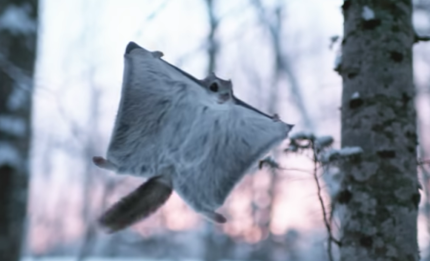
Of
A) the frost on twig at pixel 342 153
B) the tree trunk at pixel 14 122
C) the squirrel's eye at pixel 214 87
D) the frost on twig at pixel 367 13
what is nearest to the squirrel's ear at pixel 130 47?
the squirrel's eye at pixel 214 87

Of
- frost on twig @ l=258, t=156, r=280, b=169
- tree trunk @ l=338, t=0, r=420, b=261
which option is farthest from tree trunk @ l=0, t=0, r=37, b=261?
tree trunk @ l=338, t=0, r=420, b=261

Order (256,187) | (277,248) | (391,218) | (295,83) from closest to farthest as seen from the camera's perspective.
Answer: (391,218), (295,83), (277,248), (256,187)

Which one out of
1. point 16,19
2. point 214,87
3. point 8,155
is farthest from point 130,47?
point 16,19

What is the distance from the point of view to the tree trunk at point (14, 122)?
2721 mm

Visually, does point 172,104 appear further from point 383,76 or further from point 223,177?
point 383,76

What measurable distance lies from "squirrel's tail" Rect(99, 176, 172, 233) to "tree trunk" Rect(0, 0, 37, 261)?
7.64 ft

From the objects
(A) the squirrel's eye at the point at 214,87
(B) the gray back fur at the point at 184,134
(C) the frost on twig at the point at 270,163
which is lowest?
(B) the gray back fur at the point at 184,134

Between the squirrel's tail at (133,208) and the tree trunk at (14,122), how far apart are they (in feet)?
7.64

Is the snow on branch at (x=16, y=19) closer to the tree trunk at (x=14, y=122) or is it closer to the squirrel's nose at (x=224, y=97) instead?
the tree trunk at (x=14, y=122)

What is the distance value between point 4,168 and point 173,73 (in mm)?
2402

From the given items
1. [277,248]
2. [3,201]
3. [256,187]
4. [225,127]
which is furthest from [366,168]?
[256,187]

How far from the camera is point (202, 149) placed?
2.00ft

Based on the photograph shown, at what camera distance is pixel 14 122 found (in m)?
2.78

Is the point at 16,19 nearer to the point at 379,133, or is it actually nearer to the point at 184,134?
the point at 379,133
